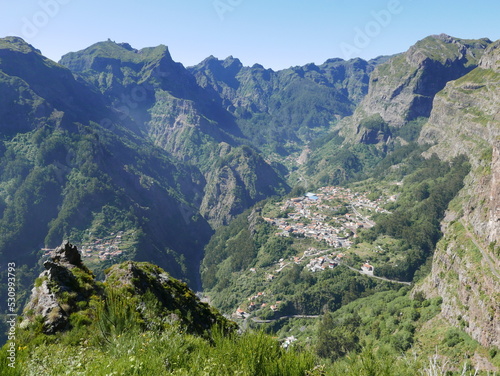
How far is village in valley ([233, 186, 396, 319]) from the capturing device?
371 ft

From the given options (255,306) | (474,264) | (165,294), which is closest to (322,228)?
(255,306)

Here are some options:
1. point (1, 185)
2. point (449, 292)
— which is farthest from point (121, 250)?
point (449, 292)

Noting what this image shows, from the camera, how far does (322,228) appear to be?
156 metres

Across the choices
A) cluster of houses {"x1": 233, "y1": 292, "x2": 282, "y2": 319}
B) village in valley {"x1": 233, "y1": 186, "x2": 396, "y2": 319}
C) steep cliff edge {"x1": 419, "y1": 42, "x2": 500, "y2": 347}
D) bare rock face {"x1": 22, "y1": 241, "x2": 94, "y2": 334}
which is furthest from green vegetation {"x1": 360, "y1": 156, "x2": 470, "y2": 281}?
bare rock face {"x1": 22, "y1": 241, "x2": 94, "y2": 334}

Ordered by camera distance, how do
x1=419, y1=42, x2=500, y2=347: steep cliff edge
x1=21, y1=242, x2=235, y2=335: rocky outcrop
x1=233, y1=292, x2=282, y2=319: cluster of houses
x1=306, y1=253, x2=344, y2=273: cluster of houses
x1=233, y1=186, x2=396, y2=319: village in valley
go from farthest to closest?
1. x1=306, y1=253, x2=344, y2=273: cluster of houses
2. x1=233, y1=186, x2=396, y2=319: village in valley
3. x1=233, y1=292, x2=282, y2=319: cluster of houses
4. x1=419, y1=42, x2=500, y2=347: steep cliff edge
5. x1=21, y1=242, x2=235, y2=335: rocky outcrop

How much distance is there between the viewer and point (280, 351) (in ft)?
34.6

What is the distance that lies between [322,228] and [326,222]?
26.7ft

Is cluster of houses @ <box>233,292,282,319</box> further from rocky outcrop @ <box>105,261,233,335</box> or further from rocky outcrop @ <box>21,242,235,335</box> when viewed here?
rocky outcrop @ <box>105,261,233,335</box>

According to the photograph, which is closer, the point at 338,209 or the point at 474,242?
the point at 474,242

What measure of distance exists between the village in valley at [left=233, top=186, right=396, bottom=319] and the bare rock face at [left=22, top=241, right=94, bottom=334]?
9095 centimetres

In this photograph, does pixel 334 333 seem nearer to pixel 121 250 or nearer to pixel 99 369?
pixel 99 369

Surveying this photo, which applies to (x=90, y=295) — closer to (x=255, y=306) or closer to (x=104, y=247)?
(x=255, y=306)

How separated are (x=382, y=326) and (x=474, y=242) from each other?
1146 inches

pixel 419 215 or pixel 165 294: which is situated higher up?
pixel 165 294
